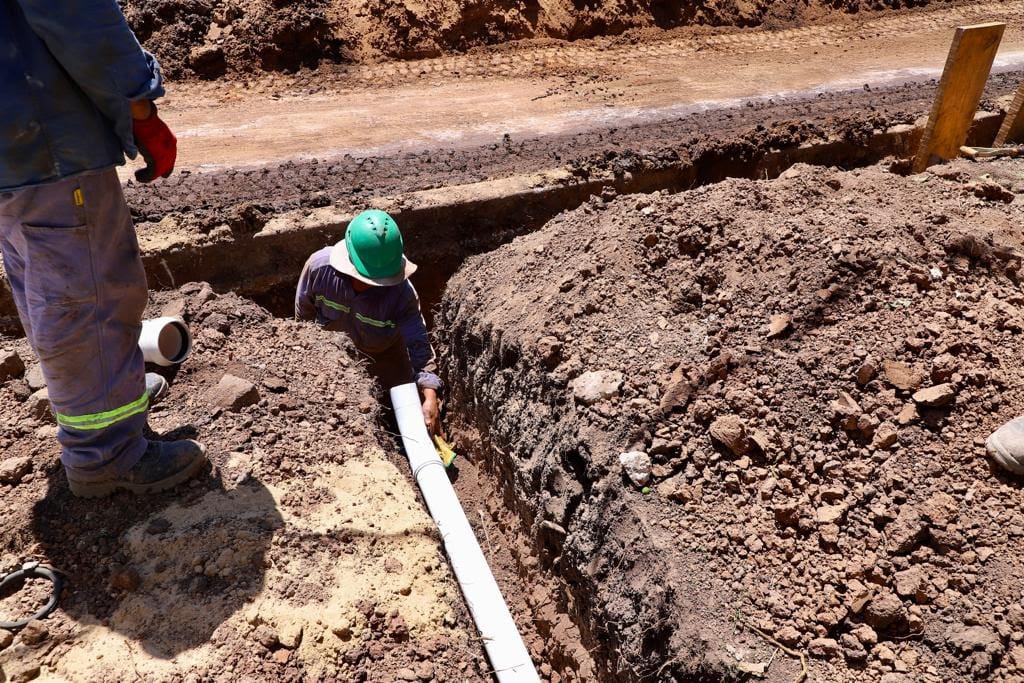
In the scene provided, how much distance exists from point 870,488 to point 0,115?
3.16 m

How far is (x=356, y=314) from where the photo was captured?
15.9 ft

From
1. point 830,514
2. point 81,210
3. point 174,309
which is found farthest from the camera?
point 174,309

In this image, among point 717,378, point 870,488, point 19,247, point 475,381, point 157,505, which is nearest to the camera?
point 19,247

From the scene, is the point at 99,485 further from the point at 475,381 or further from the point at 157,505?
the point at 475,381

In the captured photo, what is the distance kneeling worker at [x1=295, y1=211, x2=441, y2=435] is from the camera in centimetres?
445

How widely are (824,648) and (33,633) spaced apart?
105 inches

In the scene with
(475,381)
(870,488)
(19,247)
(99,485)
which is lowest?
(475,381)

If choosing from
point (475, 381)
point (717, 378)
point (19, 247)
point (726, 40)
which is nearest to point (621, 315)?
point (717, 378)

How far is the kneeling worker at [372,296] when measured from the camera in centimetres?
445

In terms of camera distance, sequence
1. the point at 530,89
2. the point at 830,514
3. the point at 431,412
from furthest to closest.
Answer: the point at 530,89
the point at 431,412
the point at 830,514

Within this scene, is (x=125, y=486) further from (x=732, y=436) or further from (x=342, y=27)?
(x=342, y=27)

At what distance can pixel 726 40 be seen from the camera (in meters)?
10.3

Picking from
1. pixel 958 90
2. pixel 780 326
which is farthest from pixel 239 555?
pixel 958 90

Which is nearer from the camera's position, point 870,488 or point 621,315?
point 870,488
